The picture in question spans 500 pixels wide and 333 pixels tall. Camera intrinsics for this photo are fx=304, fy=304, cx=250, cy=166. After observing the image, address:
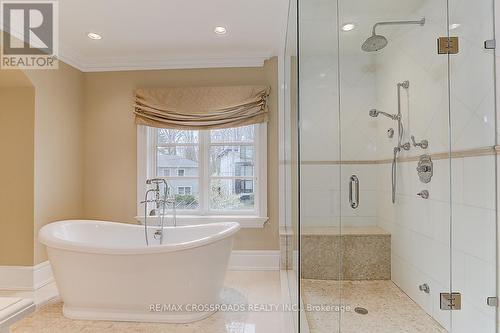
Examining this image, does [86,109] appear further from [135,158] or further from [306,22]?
[306,22]

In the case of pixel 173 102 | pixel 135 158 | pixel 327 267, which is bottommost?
pixel 327 267

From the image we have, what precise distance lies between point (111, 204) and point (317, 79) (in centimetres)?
283

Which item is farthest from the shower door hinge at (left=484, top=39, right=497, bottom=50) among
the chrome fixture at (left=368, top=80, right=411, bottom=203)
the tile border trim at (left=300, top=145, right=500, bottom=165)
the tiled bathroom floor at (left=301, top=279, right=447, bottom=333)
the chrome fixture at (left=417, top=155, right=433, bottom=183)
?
the tiled bathroom floor at (left=301, top=279, right=447, bottom=333)

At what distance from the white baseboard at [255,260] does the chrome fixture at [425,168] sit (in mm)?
1861

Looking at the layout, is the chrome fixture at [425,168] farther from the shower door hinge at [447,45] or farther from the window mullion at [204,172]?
the window mullion at [204,172]

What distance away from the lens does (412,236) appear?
79.7 inches

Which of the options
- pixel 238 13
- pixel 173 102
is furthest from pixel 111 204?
pixel 238 13

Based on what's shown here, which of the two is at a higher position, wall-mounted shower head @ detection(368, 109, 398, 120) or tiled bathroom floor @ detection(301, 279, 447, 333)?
wall-mounted shower head @ detection(368, 109, 398, 120)

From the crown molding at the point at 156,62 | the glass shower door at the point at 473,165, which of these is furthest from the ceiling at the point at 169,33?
the glass shower door at the point at 473,165

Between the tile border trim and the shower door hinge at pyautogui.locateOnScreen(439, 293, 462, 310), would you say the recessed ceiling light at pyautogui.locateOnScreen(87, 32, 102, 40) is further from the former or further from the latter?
the shower door hinge at pyautogui.locateOnScreen(439, 293, 462, 310)

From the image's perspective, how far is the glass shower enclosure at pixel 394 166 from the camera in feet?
4.98

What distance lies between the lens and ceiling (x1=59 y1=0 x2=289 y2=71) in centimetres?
244

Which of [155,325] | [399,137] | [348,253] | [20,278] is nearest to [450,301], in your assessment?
[348,253]

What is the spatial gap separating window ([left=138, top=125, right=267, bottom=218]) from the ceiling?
0.80 m
